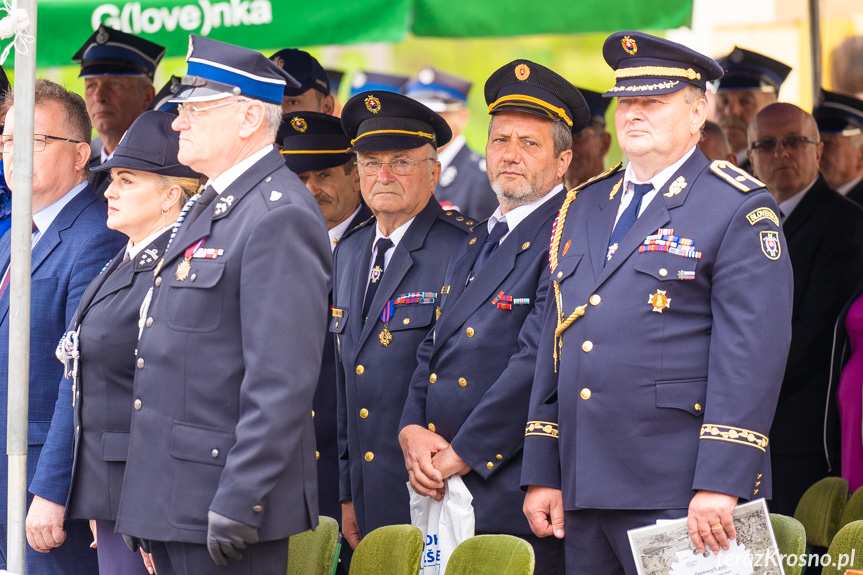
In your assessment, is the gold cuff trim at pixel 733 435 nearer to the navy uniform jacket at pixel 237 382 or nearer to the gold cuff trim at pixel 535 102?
the navy uniform jacket at pixel 237 382

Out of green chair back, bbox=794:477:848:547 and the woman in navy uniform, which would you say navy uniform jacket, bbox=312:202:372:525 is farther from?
green chair back, bbox=794:477:848:547

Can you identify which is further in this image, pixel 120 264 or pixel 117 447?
pixel 120 264

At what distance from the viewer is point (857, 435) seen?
4.77 meters

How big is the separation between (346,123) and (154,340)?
1782 mm

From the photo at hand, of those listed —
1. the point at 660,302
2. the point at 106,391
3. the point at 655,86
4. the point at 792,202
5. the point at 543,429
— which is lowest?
the point at 543,429

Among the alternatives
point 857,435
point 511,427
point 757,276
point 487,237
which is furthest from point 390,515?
point 857,435

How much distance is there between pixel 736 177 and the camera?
11.0ft

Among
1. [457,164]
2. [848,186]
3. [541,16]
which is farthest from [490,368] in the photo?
[457,164]

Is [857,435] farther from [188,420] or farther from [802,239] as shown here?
[188,420]

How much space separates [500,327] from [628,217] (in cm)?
64

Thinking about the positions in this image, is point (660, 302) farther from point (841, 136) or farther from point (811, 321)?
point (841, 136)

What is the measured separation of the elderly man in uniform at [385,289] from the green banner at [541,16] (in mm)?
731

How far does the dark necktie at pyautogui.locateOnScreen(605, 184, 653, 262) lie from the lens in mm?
3428

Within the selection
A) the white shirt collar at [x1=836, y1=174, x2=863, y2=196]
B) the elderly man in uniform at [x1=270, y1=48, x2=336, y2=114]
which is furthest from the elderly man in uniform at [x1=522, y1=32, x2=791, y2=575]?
the white shirt collar at [x1=836, y1=174, x2=863, y2=196]
